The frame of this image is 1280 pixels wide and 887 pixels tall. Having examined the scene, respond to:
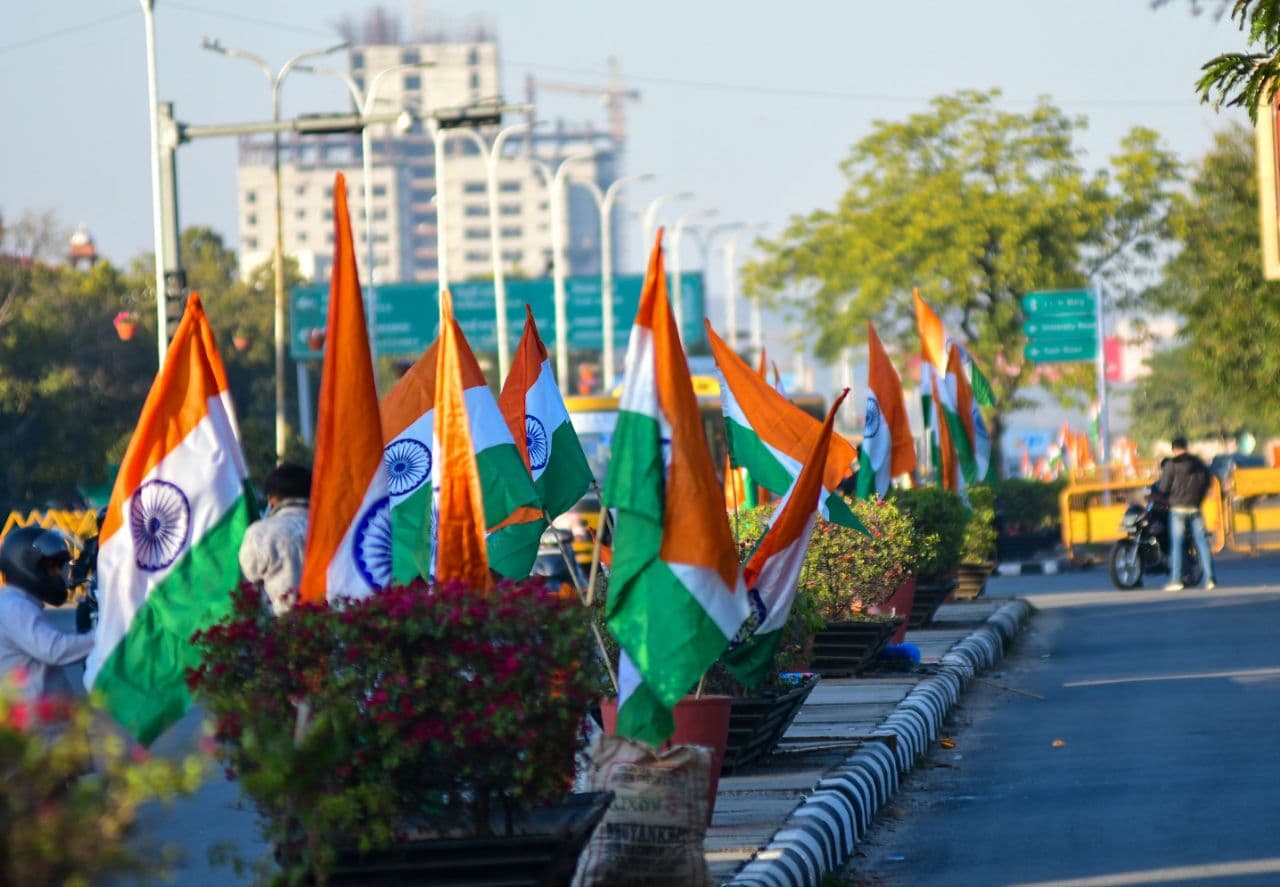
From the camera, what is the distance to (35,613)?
715cm

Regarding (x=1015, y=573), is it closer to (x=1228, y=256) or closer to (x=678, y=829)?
(x=1228, y=256)

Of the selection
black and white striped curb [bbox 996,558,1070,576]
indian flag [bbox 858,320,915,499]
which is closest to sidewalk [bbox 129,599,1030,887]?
indian flag [bbox 858,320,915,499]

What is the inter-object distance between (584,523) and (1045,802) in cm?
2145

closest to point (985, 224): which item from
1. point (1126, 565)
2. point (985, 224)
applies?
point (985, 224)

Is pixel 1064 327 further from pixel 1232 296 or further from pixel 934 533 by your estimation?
pixel 934 533

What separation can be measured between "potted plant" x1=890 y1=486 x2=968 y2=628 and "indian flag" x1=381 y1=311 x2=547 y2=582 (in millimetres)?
7263

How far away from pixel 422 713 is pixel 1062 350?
105ft

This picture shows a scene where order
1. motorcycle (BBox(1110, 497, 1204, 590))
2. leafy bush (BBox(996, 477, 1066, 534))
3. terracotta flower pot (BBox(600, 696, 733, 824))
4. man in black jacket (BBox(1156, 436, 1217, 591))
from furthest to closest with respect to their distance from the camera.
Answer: leafy bush (BBox(996, 477, 1066, 534))
motorcycle (BBox(1110, 497, 1204, 590))
man in black jacket (BBox(1156, 436, 1217, 591))
terracotta flower pot (BBox(600, 696, 733, 824))

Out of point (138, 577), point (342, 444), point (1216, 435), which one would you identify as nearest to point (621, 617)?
point (342, 444)

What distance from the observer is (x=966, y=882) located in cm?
825

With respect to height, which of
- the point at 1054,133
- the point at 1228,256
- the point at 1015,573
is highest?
the point at 1054,133

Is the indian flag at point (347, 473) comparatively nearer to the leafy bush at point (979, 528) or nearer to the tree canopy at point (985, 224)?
the leafy bush at point (979, 528)

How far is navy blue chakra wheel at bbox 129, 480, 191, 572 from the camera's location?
24.9ft

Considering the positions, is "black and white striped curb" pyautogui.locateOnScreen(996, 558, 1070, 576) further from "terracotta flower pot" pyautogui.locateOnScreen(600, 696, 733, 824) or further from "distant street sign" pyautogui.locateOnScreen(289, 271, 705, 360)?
"terracotta flower pot" pyautogui.locateOnScreen(600, 696, 733, 824)
